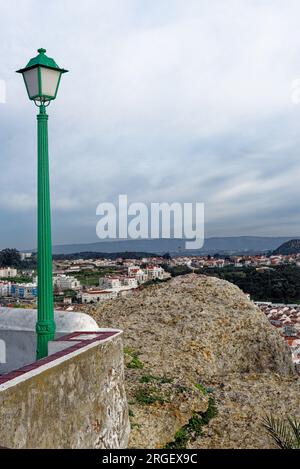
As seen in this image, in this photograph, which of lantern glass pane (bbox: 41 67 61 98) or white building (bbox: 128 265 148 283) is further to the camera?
white building (bbox: 128 265 148 283)

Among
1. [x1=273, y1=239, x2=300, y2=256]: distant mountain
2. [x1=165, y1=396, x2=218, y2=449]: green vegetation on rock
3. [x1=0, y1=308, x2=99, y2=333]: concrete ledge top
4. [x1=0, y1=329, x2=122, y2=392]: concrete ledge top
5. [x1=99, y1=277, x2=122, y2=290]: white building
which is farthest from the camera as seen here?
[x1=273, y1=239, x2=300, y2=256]: distant mountain

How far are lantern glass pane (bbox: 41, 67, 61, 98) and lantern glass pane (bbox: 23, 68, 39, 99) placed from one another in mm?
71

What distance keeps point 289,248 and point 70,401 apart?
8889 cm

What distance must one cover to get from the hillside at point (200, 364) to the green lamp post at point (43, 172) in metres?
2.56

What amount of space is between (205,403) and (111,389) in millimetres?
3755

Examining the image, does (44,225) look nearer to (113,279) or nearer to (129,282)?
(129,282)

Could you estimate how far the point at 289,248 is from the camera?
8981cm

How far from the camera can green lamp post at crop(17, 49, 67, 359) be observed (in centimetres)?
518

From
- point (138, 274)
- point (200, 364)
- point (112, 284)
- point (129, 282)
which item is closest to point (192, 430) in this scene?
point (200, 364)

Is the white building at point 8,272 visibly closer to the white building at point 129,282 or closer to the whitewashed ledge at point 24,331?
the white building at point 129,282

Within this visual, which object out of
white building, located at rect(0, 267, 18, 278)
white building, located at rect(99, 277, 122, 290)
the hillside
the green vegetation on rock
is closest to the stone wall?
the hillside

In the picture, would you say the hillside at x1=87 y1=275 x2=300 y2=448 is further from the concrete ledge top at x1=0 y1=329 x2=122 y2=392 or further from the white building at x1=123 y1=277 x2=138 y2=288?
the white building at x1=123 y1=277 x2=138 y2=288

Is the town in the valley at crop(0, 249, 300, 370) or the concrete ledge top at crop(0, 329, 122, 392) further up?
the concrete ledge top at crop(0, 329, 122, 392)
